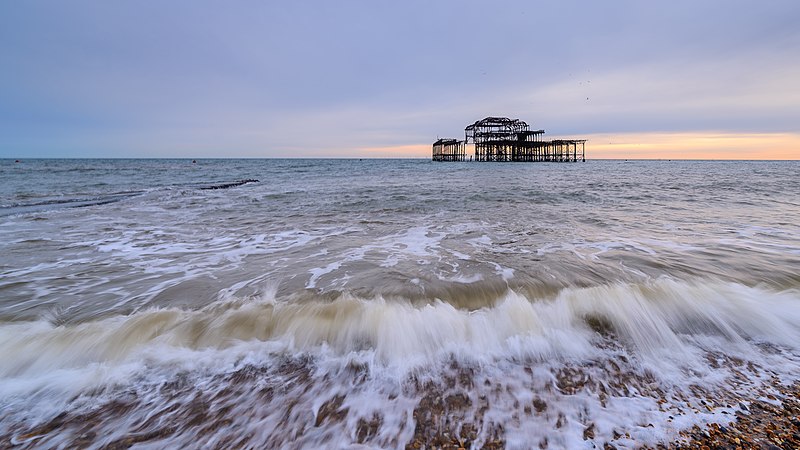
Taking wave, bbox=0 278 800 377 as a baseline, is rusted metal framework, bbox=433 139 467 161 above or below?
above

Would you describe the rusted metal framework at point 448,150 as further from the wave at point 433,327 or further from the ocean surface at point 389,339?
the wave at point 433,327

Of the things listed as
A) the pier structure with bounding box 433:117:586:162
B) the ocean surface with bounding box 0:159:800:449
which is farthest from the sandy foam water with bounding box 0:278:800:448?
the pier structure with bounding box 433:117:586:162

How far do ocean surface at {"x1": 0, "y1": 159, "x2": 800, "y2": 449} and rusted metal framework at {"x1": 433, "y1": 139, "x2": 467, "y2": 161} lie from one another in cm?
6944

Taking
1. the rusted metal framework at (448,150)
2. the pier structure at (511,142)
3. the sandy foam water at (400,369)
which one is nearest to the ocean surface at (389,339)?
the sandy foam water at (400,369)

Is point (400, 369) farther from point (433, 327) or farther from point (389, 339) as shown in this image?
point (433, 327)

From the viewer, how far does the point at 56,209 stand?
11539mm

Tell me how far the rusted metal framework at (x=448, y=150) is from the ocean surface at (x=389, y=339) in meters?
69.4

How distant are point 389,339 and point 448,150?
278 feet

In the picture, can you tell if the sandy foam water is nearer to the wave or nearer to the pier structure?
the wave

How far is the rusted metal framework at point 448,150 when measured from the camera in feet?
243

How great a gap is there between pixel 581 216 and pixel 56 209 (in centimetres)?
1777

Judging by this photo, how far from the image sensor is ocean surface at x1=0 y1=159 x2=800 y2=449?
7.61ft

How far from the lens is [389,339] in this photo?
11.3 feet

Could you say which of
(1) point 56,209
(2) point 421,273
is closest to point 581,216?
(2) point 421,273
